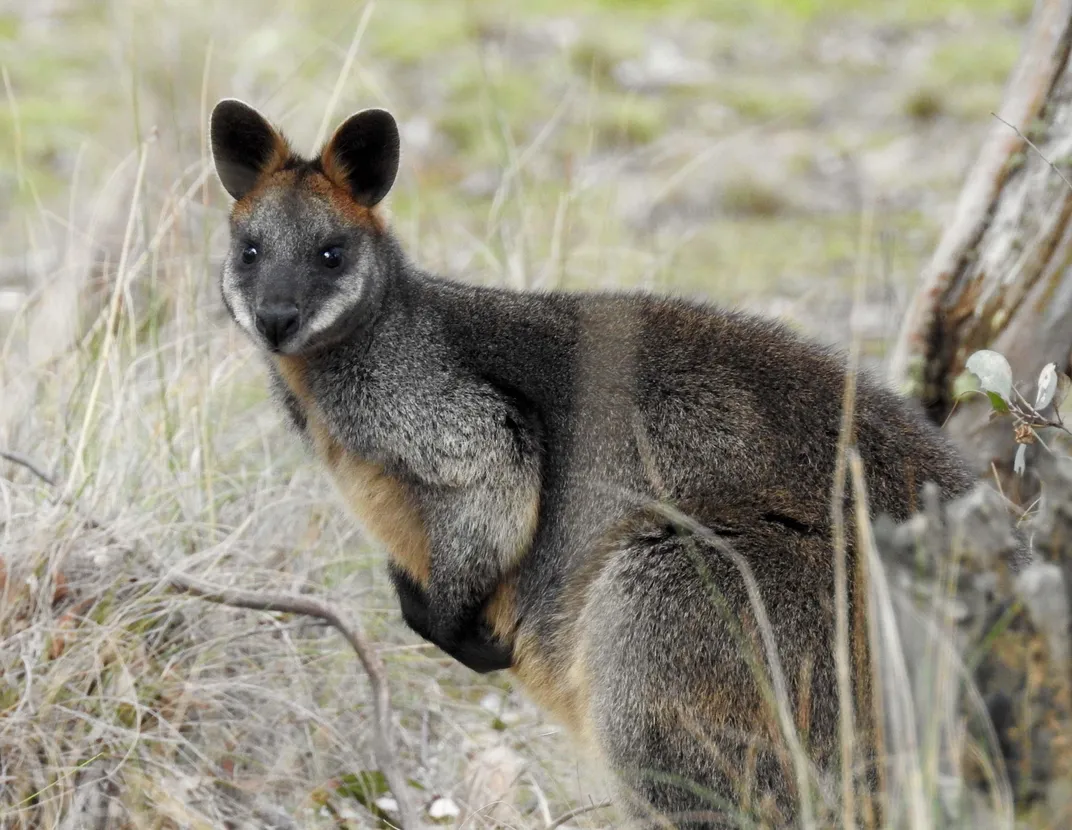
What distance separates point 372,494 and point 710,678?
1.13 meters

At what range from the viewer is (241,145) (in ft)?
13.0

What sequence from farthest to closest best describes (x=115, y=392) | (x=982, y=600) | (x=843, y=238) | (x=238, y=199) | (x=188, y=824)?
1. (x=843, y=238)
2. (x=115, y=392)
3. (x=238, y=199)
4. (x=188, y=824)
5. (x=982, y=600)

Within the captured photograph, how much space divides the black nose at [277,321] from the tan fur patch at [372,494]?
0.26 m

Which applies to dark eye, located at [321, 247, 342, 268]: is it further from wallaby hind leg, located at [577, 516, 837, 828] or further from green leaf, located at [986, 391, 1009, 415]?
green leaf, located at [986, 391, 1009, 415]

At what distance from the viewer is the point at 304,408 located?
158 inches

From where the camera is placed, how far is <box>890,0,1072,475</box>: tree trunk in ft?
15.2

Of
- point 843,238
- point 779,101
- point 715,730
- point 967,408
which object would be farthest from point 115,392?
point 779,101

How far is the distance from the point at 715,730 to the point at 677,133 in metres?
7.25

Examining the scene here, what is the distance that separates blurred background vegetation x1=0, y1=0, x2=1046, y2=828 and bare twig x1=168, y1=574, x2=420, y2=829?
0.10 meters

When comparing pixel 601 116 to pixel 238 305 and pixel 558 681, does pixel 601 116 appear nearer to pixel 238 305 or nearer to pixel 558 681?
pixel 238 305

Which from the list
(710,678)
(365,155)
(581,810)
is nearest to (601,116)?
(365,155)

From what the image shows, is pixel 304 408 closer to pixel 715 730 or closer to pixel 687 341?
pixel 687 341

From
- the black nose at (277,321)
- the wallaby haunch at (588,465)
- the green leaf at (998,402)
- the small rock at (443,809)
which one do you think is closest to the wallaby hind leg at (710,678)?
the wallaby haunch at (588,465)

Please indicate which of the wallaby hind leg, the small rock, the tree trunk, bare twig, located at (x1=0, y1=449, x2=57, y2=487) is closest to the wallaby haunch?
the wallaby hind leg
